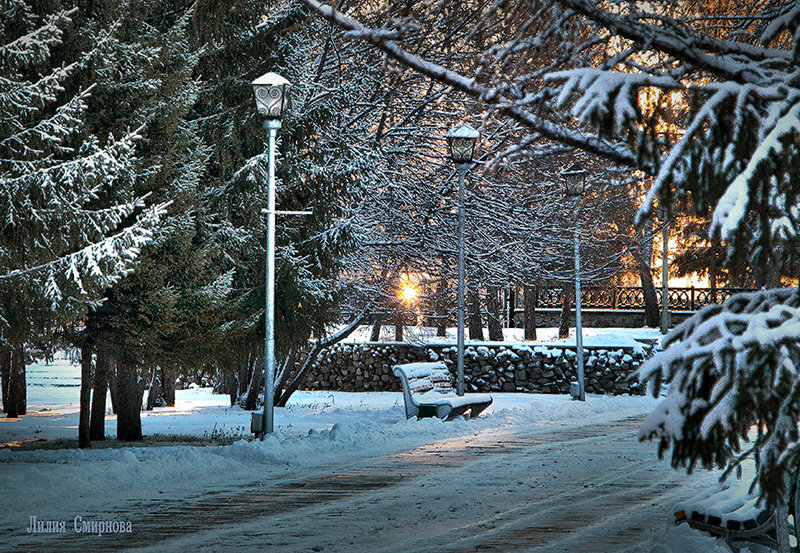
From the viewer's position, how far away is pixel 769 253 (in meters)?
3.24

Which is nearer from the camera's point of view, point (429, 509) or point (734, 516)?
point (734, 516)

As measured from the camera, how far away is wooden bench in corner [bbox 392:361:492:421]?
15047 mm

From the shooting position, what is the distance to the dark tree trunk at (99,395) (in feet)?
42.8

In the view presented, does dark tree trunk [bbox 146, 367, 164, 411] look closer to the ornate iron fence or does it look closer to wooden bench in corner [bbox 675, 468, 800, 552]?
the ornate iron fence

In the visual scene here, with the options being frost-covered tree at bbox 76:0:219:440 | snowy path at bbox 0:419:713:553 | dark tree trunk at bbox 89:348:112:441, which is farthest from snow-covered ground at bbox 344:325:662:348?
snowy path at bbox 0:419:713:553

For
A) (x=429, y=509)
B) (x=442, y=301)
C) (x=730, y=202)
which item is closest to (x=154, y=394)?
(x=442, y=301)

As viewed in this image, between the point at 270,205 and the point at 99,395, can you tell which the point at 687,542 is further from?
the point at 99,395

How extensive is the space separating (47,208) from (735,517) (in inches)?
344

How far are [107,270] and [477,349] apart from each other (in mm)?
14728

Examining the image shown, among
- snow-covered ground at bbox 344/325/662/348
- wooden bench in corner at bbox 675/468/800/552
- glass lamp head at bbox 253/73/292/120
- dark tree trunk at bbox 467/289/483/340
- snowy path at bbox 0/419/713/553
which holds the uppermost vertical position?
glass lamp head at bbox 253/73/292/120

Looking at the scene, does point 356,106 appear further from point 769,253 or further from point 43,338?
point 769,253

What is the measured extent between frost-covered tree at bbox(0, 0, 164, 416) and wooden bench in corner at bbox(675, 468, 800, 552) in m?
7.58

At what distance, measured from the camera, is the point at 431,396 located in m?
15.8

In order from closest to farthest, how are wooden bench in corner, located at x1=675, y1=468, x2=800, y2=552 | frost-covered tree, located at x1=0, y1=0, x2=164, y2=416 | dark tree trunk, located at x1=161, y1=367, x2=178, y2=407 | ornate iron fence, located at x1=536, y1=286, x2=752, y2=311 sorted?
1. wooden bench in corner, located at x1=675, y1=468, x2=800, y2=552
2. frost-covered tree, located at x1=0, y1=0, x2=164, y2=416
3. dark tree trunk, located at x1=161, y1=367, x2=178, y2=407
4. ornate iron fence, located at x1=536, y1=286, x2=752, y2=311
